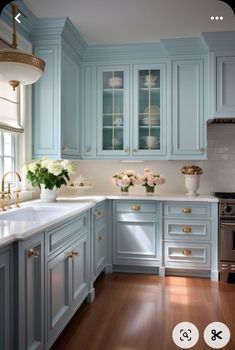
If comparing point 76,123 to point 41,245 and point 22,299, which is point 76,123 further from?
point 22,299

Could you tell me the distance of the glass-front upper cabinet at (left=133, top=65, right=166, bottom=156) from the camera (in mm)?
3947

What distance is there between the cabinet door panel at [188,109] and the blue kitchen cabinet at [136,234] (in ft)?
2.37

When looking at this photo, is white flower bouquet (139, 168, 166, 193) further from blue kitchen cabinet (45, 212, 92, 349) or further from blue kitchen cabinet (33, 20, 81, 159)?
blue kitchen cabinet (45, 212, 92, 349)

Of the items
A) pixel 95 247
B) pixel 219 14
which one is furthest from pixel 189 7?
pixel 95 247

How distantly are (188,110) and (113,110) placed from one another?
83 cm

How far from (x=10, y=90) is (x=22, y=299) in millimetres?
1892

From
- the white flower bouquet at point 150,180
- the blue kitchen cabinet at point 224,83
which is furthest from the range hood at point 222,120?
the white flower bouquet at point 150,180

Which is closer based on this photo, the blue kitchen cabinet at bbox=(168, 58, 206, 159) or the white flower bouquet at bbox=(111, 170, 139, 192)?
the blue kitchen cabinet at bbox=(168, 58, 206, 159)

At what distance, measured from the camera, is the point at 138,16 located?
3182 millimetres

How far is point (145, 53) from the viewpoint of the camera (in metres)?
3.94

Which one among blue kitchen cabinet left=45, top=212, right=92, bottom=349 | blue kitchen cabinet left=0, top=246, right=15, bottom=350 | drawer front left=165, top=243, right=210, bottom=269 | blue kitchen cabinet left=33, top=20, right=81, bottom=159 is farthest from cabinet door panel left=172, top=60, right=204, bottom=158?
blue kitchen cabinet left=0, top=246, right=15, bottom=350

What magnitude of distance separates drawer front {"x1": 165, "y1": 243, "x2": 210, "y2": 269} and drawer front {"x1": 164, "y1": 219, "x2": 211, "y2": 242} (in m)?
0.07

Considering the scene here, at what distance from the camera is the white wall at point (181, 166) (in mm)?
4117

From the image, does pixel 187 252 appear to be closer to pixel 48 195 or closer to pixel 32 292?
pixel 48 195
